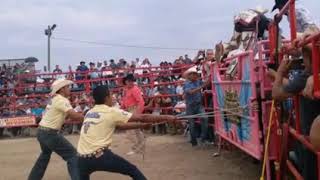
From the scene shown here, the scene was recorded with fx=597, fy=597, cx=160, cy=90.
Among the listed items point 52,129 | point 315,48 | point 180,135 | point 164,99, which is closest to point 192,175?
point 52,129

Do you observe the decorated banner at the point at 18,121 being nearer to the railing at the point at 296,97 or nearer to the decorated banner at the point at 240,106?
the decorated banner at the point at 240,106

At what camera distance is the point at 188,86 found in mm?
12758

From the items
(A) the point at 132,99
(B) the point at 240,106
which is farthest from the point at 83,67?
(B) the point at 240,106

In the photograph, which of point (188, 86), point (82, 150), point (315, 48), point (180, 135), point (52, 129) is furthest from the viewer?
point (180, 135)

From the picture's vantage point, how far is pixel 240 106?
→ 748 cm

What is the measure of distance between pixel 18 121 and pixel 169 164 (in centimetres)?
911

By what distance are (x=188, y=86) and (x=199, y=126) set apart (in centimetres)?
95

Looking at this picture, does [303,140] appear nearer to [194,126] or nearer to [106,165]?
[106,165]

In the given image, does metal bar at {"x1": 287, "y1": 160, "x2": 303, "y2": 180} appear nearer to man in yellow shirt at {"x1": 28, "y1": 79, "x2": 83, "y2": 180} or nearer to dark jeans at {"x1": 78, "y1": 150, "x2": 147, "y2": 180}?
dark jeans at {"x1": 78, "y1": 150, "x2": 147, "y2": 180}

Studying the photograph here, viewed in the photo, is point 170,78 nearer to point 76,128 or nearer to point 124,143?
point 76,128

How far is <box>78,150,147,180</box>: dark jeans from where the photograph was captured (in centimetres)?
609

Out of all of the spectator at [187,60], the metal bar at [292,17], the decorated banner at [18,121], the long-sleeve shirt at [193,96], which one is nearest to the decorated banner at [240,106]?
the metal bar at [292,17]

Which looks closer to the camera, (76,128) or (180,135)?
(180,135)

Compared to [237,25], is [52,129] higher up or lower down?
lower down
